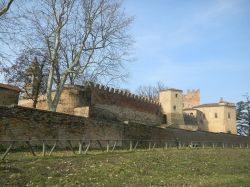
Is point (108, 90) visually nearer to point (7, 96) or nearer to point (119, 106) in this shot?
point (119, 106)

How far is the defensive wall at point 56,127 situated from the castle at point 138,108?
168 cm

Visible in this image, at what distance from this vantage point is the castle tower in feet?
175

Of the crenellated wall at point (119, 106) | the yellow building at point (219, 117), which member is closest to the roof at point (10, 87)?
the crenellated wall at point (119, 106)

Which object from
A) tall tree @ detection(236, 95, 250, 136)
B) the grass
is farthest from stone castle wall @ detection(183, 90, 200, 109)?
the grass

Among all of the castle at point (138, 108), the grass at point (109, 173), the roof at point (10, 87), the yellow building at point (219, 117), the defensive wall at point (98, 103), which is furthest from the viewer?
the yellow building at point (219, 117)

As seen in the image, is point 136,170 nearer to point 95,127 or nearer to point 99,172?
point 99,172

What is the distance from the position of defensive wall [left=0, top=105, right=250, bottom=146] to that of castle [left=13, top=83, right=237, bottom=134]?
5.50 feet

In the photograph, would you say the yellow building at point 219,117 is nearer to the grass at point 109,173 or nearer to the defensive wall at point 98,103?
the defensive wall at point 98,103

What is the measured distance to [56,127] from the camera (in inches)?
772

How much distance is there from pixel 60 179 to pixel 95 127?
11.8 m

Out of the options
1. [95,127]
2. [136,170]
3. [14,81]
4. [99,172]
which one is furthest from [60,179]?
[14,81]

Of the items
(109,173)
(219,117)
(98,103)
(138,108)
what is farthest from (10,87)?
(219,117)

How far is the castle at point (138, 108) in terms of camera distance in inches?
1328

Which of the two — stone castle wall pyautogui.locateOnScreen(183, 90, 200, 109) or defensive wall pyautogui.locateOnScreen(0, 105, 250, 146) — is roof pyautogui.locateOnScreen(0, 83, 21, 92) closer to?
defensive wall pyautogui.locateOnScreen(0, 105, 250, 146)
